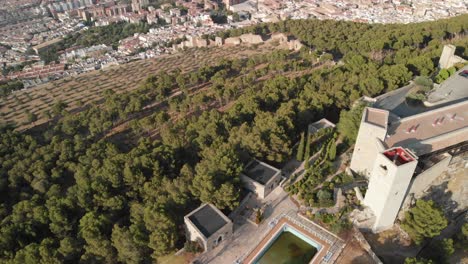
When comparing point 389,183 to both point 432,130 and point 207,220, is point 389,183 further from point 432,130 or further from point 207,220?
point 207,220

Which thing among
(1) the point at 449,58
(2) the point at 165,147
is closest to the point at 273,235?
(2) the point at 165,147

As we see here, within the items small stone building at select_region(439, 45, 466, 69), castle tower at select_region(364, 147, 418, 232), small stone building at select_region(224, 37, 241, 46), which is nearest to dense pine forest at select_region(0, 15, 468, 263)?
small stone building at select_region(439, 45, 466, 69)

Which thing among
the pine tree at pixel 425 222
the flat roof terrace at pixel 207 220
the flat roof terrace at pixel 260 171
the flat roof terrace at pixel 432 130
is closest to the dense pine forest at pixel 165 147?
the flat roof terrace at pixel 207 220

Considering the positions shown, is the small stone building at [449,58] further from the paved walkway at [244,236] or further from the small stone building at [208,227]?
the small stone building at [208,227]

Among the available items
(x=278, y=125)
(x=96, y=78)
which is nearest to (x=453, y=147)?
(x=278, y=125)

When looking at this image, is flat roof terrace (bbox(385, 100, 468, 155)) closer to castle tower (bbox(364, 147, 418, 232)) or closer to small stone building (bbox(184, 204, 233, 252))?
castle tower (bbox(364, 147, 418, 232))

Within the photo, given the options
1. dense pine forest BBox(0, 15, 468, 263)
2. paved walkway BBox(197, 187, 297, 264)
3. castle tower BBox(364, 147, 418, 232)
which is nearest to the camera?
castle tower BBox(364, 147, 418, 232)
